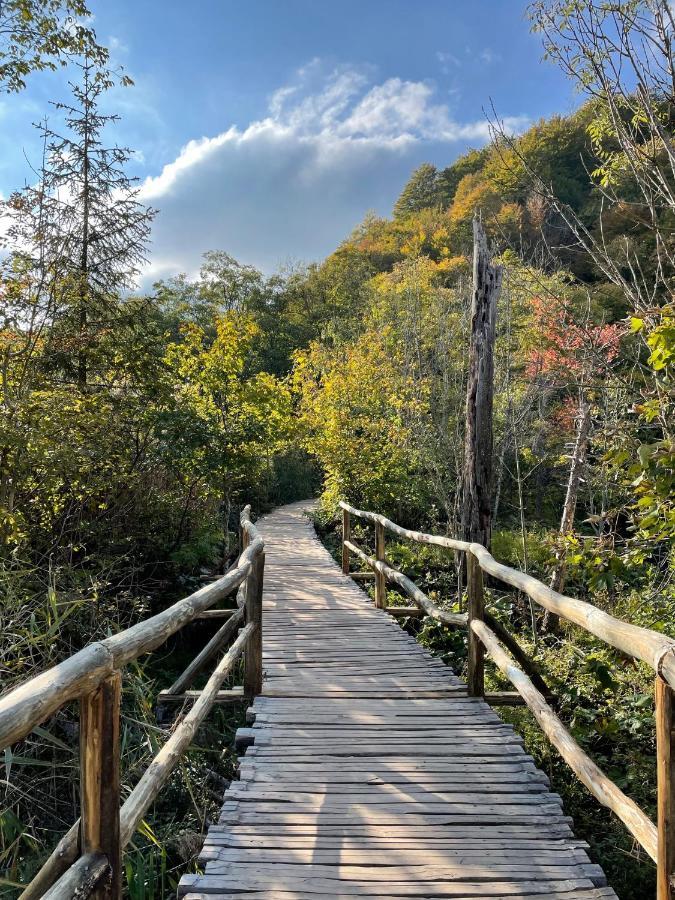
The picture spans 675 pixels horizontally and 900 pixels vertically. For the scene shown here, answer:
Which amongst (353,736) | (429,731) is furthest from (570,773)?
(353,736)

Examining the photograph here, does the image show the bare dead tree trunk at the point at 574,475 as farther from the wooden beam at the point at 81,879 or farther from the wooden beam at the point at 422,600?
the wooden beam at the point at 81,879

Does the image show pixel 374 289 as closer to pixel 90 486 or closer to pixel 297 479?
pixel 297 479

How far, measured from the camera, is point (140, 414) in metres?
8.06

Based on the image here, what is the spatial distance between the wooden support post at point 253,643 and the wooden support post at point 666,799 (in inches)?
108

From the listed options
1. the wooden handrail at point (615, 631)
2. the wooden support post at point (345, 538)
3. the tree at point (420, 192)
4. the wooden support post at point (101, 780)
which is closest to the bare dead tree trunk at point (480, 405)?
the wooden support post at point (345, 538)

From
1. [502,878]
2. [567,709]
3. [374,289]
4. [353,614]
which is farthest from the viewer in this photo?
[374,289]

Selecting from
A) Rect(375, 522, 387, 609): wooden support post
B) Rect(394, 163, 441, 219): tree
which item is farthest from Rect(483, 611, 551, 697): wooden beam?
Rect(394, 163, 441, 219): tree

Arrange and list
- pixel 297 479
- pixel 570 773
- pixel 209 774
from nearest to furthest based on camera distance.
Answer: pixel 209 774 → pixel 570 773 → pixel 297 479

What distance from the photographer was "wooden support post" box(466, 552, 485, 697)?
12.4ft

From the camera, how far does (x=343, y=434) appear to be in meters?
12.3

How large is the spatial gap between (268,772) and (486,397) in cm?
566

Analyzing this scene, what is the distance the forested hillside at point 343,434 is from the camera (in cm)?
347

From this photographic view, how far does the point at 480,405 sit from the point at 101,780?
668 centimetres

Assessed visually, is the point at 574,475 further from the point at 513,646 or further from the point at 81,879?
the point at 81,879
